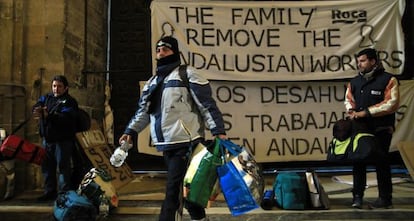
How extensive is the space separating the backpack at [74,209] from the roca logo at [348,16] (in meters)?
4.14

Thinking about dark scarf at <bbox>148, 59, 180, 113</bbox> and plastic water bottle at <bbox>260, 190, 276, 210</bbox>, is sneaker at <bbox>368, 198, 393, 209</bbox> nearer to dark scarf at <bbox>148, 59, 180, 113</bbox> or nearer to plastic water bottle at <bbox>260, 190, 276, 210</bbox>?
plastic water bottle at <bbox>260, 190, 276, 210</bbox>

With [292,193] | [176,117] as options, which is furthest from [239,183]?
[292,193]

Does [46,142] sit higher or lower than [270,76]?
lower

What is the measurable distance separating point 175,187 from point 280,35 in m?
3.44

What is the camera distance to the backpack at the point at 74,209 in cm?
436

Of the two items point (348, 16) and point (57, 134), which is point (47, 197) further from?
point (348, 16)

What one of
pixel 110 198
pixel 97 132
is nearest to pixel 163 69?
pixel 110 198

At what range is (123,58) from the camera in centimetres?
709

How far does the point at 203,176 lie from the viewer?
3412 mm

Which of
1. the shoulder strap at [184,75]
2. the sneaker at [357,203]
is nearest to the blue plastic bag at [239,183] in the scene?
the shoulder strap at [184,75]

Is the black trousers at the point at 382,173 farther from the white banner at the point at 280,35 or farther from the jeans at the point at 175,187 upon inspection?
the jeans at the point at 175,187

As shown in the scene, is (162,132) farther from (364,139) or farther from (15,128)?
(15,128)

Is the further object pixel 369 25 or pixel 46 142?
pixel 369 25

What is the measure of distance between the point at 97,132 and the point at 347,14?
12.8 feet
